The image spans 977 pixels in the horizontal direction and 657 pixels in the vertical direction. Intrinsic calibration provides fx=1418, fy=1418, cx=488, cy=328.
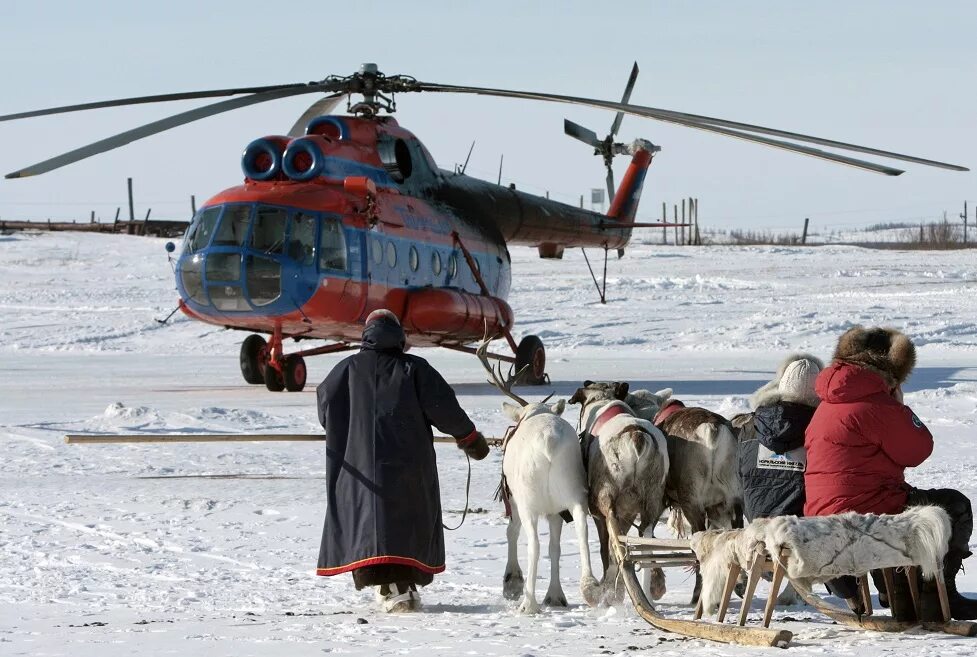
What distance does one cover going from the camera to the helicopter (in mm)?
16500

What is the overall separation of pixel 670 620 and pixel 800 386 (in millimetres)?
1395

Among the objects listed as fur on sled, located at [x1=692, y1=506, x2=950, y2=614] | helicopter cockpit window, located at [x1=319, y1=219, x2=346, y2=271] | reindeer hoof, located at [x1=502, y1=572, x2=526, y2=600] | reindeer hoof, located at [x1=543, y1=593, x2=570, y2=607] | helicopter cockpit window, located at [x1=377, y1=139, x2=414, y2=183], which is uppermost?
helicopter cockpit window, located at [x1=377, y1=139, x2=414, y2=183]

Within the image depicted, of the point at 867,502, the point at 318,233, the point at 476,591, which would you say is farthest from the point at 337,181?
the point at 867,502

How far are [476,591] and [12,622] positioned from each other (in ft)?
7.73

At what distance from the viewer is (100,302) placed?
3603 cm

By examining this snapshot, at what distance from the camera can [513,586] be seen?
7.17 m

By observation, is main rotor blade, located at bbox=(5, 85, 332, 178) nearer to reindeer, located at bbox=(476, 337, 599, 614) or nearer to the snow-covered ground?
the snow-covered ground

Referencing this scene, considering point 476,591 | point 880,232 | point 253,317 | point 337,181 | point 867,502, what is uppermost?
point 880,232

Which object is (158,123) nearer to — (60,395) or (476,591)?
(60,395)

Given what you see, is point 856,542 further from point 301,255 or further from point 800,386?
point 301,255

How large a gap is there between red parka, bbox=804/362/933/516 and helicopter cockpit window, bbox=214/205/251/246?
11.2 metres

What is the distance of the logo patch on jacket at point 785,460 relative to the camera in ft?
22.3

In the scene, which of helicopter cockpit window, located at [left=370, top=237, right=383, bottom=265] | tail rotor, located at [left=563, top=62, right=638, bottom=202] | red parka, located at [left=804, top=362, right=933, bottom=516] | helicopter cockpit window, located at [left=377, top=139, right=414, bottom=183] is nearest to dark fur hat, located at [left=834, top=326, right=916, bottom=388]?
red parka, located at [left=804, top=362, right=933, bottom=516]

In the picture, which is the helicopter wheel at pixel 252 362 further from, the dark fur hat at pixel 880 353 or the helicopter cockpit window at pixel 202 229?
the dark fur hat at pixel 880 353
